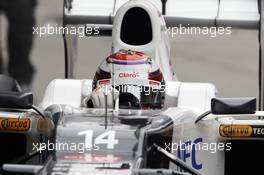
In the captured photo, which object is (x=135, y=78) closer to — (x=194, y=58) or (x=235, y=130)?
(x=235, y=130)

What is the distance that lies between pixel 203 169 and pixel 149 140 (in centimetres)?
92

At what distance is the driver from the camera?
7477mm

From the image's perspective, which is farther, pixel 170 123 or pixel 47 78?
pixel 47 78

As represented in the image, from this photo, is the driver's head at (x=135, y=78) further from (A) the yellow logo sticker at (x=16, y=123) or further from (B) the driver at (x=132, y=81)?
(A) the yellow logo sticker at (x=16, y=123)

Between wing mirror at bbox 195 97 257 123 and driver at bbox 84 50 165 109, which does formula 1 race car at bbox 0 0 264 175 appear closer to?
wing mirror at bbox 195 97 257 123

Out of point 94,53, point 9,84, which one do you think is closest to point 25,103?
point 9,84

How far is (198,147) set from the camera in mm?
7336

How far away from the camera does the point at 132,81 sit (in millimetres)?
7797

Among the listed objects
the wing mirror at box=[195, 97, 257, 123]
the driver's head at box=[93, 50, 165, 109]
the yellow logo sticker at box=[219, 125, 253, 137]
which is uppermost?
the driver's head at box=[93, 50, 165, 109]

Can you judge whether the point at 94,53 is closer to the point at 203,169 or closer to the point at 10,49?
the point at 10,49

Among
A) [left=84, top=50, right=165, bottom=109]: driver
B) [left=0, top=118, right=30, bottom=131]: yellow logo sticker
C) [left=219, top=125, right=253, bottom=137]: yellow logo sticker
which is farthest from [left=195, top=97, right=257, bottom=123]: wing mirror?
[left=0, top=118, right=30, bottom=131]: yellow logo sticker

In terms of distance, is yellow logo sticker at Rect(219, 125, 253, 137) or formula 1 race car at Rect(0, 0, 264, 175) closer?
formula 1 race car at Rect(0, 0, 264, 175)

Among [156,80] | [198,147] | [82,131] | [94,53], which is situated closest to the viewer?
[82,131]

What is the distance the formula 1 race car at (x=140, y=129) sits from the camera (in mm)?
6363
